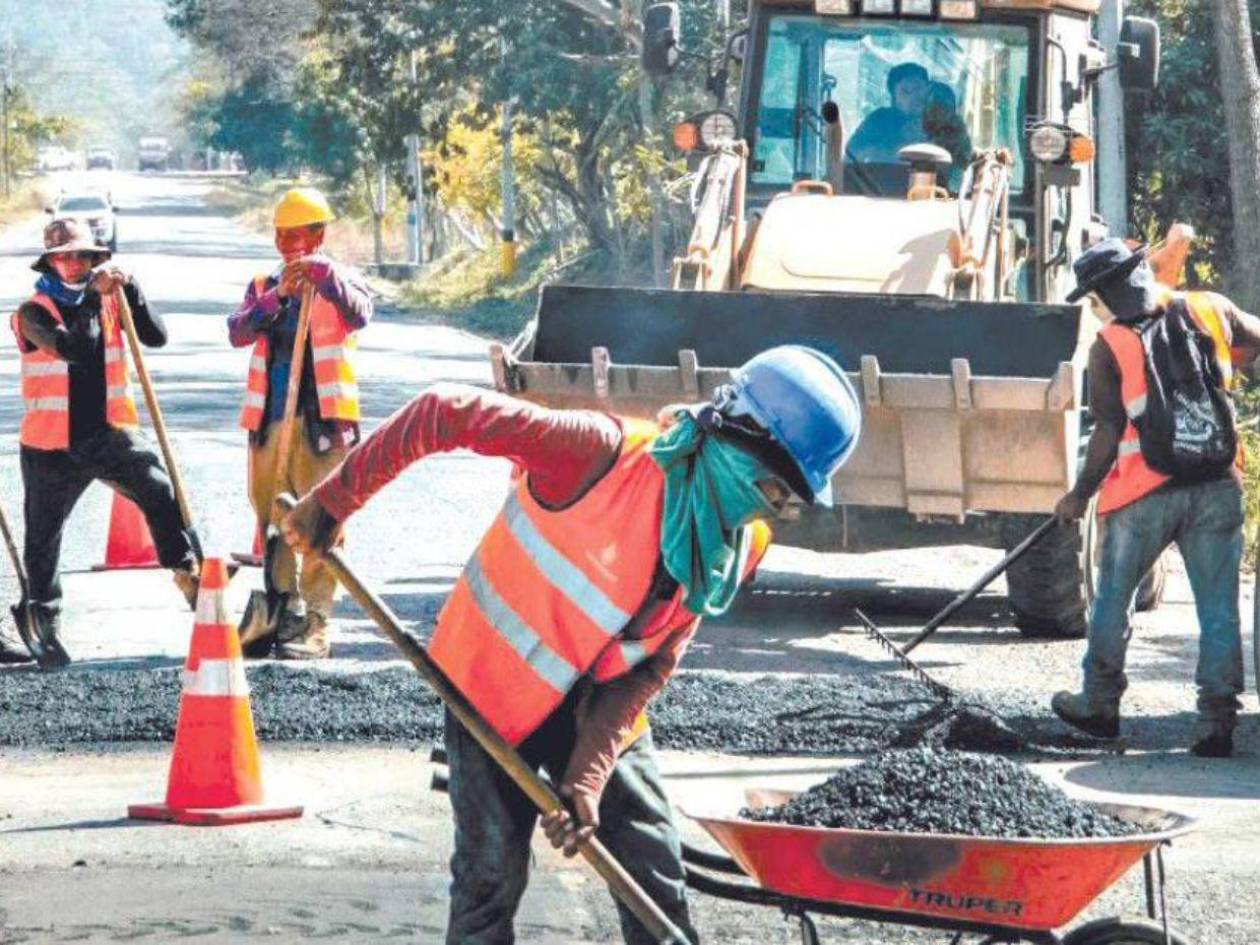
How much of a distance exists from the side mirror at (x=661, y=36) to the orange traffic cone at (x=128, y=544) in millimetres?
3394

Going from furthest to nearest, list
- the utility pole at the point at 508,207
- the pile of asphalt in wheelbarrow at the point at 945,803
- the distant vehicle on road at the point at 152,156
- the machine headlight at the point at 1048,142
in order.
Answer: the distant vehicle on road at the point at 152,156 < the utility pole at the point at 508,207 < the machine headlight at the point at 1048,142 < the pile of asphalt in wheelbarrow at the point at 945,803

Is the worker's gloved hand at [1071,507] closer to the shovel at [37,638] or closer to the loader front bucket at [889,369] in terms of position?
the loader front bucket at [889,369]

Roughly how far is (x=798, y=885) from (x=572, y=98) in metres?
33.1

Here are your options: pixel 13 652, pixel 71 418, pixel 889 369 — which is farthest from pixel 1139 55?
pixel 13 652

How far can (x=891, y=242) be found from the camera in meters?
12.5

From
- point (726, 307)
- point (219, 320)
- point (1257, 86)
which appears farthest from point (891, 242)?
point (219, 320)

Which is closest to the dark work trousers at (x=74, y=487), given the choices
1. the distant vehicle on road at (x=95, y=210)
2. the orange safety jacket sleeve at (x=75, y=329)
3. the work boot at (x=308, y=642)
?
the orange safety jacket sleeve at (x=75, y=329)

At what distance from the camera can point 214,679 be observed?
8.30 meters

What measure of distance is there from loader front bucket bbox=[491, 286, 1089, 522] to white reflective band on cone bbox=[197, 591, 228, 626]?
308 centimetres

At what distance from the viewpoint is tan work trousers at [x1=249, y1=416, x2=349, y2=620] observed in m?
11.1

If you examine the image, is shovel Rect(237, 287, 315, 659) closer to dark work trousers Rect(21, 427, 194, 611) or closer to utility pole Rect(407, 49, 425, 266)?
dark work trousers Rect(21, 427, 194, 611)

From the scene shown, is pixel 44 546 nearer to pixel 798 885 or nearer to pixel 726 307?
pixel 726 307

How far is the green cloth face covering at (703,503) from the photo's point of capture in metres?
5.01

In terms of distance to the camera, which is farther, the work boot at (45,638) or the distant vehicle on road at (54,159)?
the distant vehicle on road at (54,159)
